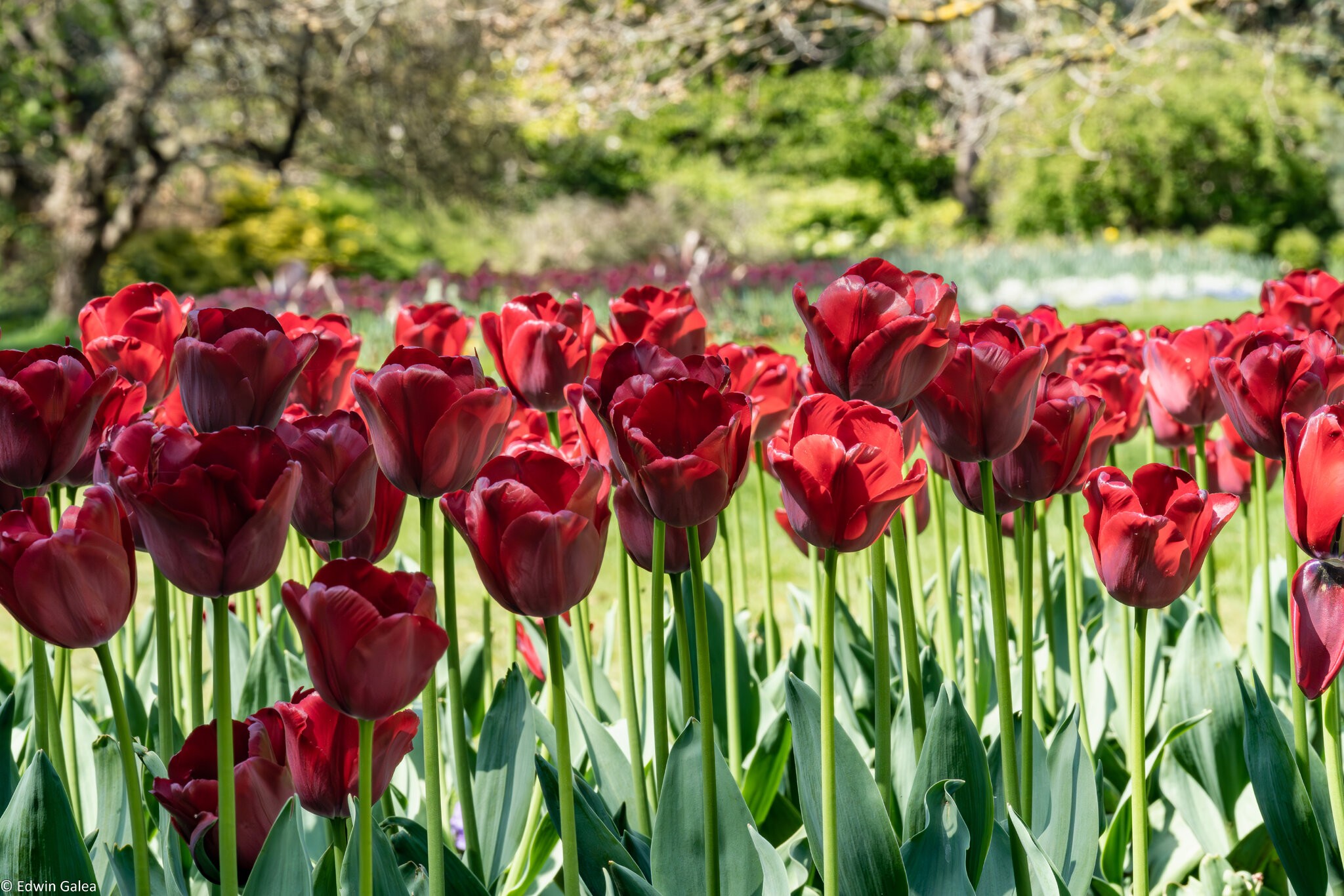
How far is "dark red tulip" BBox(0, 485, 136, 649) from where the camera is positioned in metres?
0.91

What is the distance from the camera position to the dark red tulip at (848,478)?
94 centimetres

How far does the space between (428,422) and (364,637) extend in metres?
0.25

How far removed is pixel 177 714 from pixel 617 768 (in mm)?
741

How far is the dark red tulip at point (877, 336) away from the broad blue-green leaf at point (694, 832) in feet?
1.25

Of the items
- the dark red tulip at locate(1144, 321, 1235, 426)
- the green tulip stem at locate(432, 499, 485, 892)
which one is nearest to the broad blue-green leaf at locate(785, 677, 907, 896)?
the green tulip stem at locate(432, 499, 485, 892)

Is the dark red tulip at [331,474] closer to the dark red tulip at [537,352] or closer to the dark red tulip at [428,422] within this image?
the dark red tulip at [428,422]

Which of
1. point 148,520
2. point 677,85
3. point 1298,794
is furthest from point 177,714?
point 677,85

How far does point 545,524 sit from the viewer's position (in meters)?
0.91

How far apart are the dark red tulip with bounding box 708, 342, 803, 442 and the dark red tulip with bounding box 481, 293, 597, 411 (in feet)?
0.64

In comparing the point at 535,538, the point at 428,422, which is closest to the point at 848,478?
the point at 535,538

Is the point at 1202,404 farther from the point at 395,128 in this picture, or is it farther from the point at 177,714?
the point at 395,128

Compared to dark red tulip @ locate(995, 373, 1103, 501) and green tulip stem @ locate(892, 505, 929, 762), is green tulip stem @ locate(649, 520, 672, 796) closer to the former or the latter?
green tulip stem @ locate(892, 505, 929, 762)

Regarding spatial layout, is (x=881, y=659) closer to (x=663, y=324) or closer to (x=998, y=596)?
(x=998, y=596)

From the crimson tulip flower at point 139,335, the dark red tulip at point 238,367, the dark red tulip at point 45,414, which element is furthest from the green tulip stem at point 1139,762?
the crimson tulip flower at point 139,335
